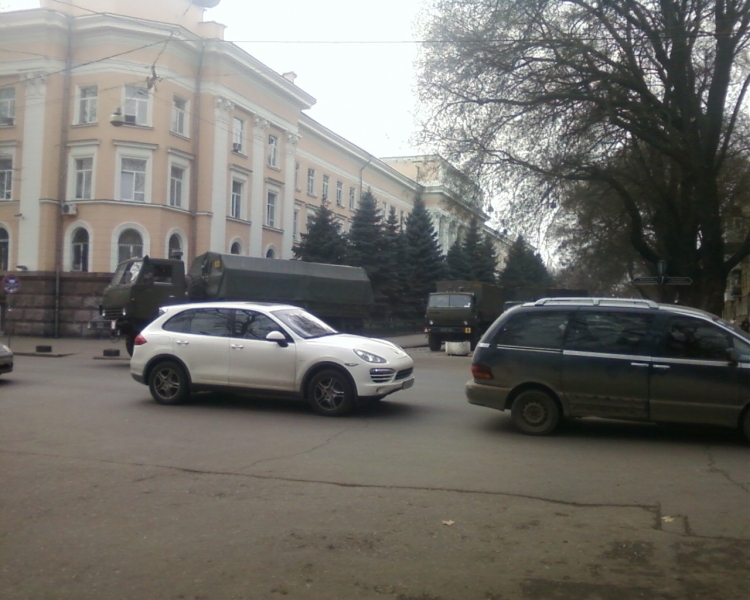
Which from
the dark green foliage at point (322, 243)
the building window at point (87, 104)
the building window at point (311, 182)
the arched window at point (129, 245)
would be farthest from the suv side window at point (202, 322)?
the building window at point (311, 182)

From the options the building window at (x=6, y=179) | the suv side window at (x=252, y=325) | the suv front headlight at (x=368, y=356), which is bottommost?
the suv front headlight at (x=368, y=356)

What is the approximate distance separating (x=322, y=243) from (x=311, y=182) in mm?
10476

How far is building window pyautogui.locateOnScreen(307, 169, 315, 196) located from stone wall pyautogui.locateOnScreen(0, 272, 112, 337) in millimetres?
19935

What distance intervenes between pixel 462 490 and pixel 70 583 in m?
3.48

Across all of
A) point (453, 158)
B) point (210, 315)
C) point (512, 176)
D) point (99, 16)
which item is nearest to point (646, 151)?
point (512, 176)

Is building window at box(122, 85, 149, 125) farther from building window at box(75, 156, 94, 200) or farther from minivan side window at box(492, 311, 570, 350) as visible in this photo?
minivan side window at box(492, 311, 570, 350)

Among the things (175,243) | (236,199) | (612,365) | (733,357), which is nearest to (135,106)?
(175,243)

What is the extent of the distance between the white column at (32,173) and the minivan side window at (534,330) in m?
29.2

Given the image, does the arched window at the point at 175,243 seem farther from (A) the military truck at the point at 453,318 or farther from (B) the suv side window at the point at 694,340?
(B) the suv side window at the point at 694,340

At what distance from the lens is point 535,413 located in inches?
388

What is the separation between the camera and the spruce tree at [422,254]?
50969mm

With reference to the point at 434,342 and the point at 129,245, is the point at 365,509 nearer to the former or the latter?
the point at 434,342

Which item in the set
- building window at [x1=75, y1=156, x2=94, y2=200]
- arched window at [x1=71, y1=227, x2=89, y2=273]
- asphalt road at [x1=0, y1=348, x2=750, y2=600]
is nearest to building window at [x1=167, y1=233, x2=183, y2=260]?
arched window at [x1=71, y1=227, x2=89, y2=273]

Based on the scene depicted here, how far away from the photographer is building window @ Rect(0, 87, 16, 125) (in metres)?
34.8
